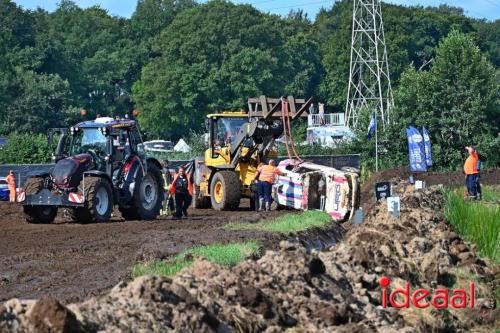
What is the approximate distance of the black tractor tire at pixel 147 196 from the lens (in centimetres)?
2475

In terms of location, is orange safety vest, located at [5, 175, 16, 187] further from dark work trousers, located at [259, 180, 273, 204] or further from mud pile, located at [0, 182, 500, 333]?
mud pile, located at [0, 182, 500, 333]

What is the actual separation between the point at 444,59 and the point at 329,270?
41.2m

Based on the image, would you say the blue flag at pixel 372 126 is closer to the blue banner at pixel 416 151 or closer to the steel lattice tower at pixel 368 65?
the blue banner at pixel 416 151

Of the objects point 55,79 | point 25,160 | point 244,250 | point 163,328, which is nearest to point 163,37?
point 55,79

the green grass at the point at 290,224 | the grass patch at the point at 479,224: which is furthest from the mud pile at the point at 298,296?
the green grass at the point at 290,224

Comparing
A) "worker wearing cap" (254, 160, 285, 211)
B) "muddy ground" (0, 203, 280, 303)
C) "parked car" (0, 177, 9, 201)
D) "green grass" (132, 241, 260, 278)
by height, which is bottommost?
"parked car" (0, 177, 9, 201)

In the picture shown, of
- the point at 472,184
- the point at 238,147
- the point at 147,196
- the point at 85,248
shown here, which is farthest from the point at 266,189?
the point at 85,248

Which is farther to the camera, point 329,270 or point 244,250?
point 244,250

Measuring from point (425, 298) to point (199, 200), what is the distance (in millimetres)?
17555

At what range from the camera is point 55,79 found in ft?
284

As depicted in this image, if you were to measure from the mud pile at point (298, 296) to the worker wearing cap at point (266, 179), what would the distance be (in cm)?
940

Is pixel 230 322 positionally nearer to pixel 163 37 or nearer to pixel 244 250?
pixel 244 250

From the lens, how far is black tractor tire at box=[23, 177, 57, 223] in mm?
23453

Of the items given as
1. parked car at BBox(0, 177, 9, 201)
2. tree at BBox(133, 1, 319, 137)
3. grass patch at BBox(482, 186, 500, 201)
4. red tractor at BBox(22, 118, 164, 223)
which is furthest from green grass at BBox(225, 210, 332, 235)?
tree at BBox(133, 1, 319, 137)
